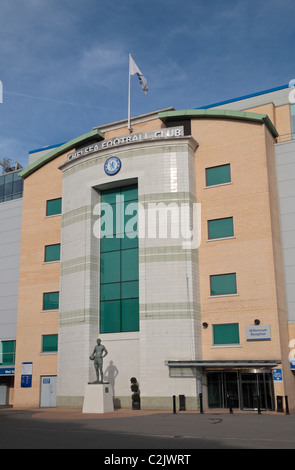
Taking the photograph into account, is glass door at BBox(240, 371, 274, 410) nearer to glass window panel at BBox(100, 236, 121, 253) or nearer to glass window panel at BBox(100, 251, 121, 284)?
glass window panel at BBox(100, 251, 121, 284)

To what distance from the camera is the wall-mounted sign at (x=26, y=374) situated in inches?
1478

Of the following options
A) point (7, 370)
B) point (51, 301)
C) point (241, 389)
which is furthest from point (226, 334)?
point (7, 370)

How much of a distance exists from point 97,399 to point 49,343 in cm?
1022

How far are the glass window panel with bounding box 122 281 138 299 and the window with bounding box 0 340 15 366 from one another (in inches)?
506

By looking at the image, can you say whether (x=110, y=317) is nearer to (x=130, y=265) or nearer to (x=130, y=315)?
(x=130, y=315)

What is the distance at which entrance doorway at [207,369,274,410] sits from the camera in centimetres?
2864

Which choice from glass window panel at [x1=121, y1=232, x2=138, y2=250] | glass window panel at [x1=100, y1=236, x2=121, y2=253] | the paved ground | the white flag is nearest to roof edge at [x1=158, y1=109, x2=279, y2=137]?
the white flag

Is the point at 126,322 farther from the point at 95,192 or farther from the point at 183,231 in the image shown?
the point at 95,192

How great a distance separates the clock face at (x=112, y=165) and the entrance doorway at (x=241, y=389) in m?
15.0

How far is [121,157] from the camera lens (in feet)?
116

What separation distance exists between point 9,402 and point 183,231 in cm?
2219

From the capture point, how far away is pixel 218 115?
34.2 m
